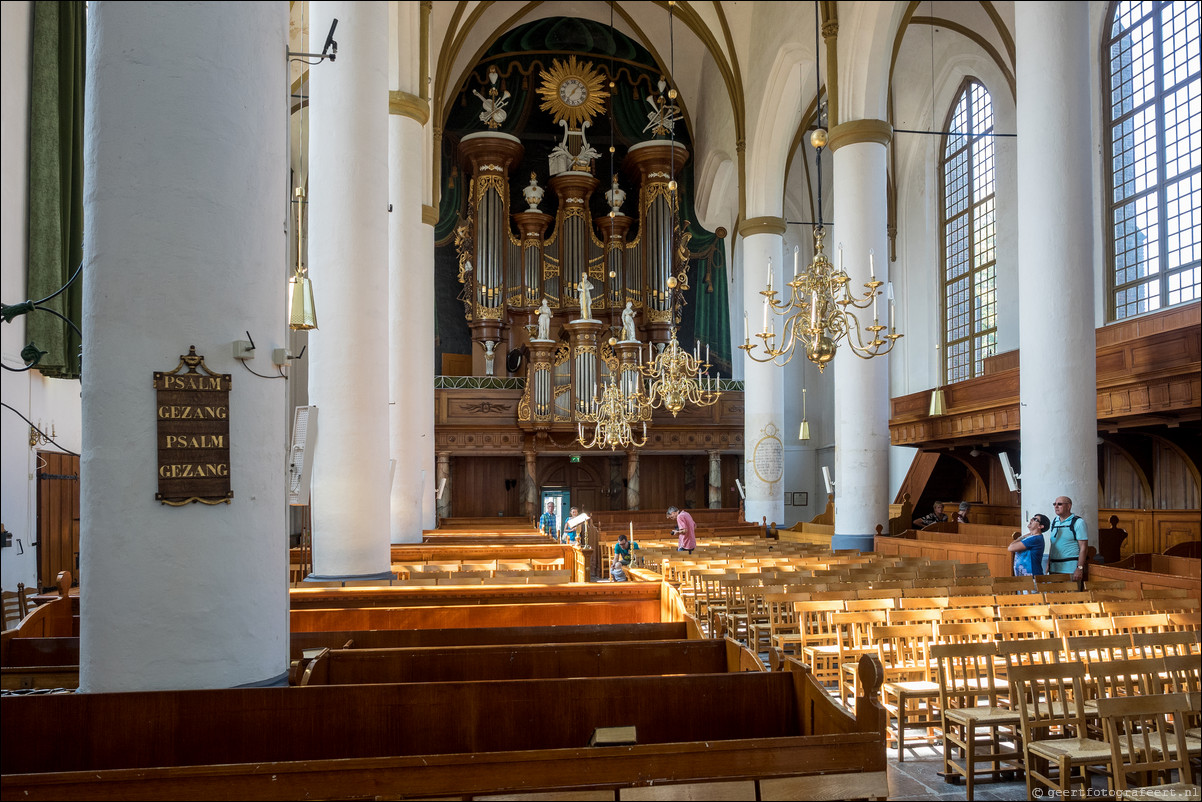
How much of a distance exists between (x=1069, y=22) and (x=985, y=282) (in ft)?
34.7

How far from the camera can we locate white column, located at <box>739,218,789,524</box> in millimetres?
20141

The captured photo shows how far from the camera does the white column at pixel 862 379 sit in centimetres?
1520

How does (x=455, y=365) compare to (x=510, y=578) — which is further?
(x=455, y=365)

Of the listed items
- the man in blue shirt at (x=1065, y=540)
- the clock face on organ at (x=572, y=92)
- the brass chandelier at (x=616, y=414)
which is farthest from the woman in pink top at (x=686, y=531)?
the clock face on organ at (x=572, y=92)

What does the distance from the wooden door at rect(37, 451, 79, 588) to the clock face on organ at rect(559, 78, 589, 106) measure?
17.5 metres

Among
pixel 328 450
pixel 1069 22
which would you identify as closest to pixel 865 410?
pixel 1069 22

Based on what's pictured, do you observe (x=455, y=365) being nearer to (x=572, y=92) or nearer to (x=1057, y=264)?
(x=572, y=92)

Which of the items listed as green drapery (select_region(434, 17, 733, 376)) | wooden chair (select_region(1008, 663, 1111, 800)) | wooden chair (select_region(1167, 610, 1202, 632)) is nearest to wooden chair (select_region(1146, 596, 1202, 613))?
wooden chair (select_region(1167, 610, 1202, 632))

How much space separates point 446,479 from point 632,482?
4.62 metres

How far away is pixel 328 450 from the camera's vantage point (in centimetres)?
811

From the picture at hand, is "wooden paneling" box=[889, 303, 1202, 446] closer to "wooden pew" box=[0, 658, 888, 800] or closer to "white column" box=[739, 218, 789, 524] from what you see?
"white column" box=[739, 218, 789, 524]

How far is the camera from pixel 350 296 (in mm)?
8336

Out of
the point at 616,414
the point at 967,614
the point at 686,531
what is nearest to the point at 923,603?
the point at 967,614

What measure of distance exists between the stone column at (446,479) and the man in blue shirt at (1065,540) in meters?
15.1
